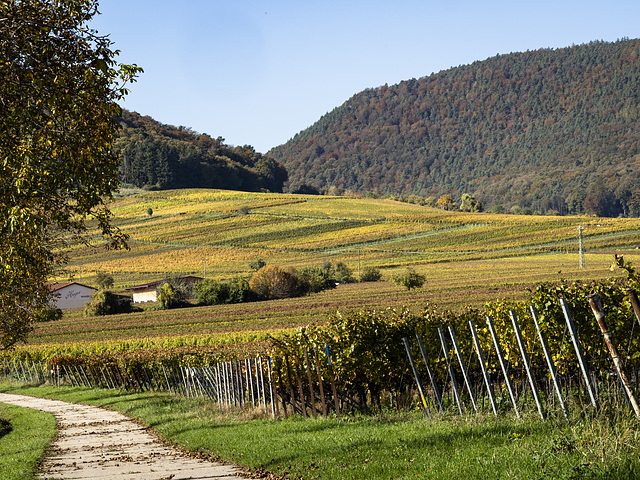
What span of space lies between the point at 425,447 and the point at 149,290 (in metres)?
87.9

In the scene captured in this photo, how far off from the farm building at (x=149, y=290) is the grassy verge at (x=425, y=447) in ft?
254

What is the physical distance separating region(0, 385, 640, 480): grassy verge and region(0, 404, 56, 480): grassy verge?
288 centimetres

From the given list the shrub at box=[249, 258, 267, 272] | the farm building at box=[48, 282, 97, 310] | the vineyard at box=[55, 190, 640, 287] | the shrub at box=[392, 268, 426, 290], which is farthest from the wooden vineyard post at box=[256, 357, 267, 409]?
the shrub at box=[249, 258, 267, 272]

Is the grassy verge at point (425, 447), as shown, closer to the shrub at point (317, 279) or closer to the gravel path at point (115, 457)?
the gravel path at point (115, 457)

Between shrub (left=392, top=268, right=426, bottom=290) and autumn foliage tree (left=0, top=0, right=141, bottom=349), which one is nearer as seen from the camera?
autumn foliage tree (left=0, top=0, right=141, bottom=349)

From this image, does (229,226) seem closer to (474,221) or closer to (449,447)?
(474,221)

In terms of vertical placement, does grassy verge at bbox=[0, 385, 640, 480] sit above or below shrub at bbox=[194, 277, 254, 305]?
above

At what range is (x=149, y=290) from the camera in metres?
94.4

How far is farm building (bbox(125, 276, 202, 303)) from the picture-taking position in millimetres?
92625

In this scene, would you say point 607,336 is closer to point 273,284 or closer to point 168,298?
point 273,284

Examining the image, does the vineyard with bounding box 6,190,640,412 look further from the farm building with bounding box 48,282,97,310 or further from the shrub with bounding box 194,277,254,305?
the farm building with bounding box 48,282,97,310

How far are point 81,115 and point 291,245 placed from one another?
111 metres

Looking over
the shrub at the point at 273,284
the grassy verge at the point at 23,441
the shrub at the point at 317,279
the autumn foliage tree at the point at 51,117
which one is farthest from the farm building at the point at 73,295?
the autumn foliage tree at the point at 51,117

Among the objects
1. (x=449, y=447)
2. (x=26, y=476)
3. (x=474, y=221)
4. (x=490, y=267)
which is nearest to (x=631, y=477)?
(x=449, y=447)
